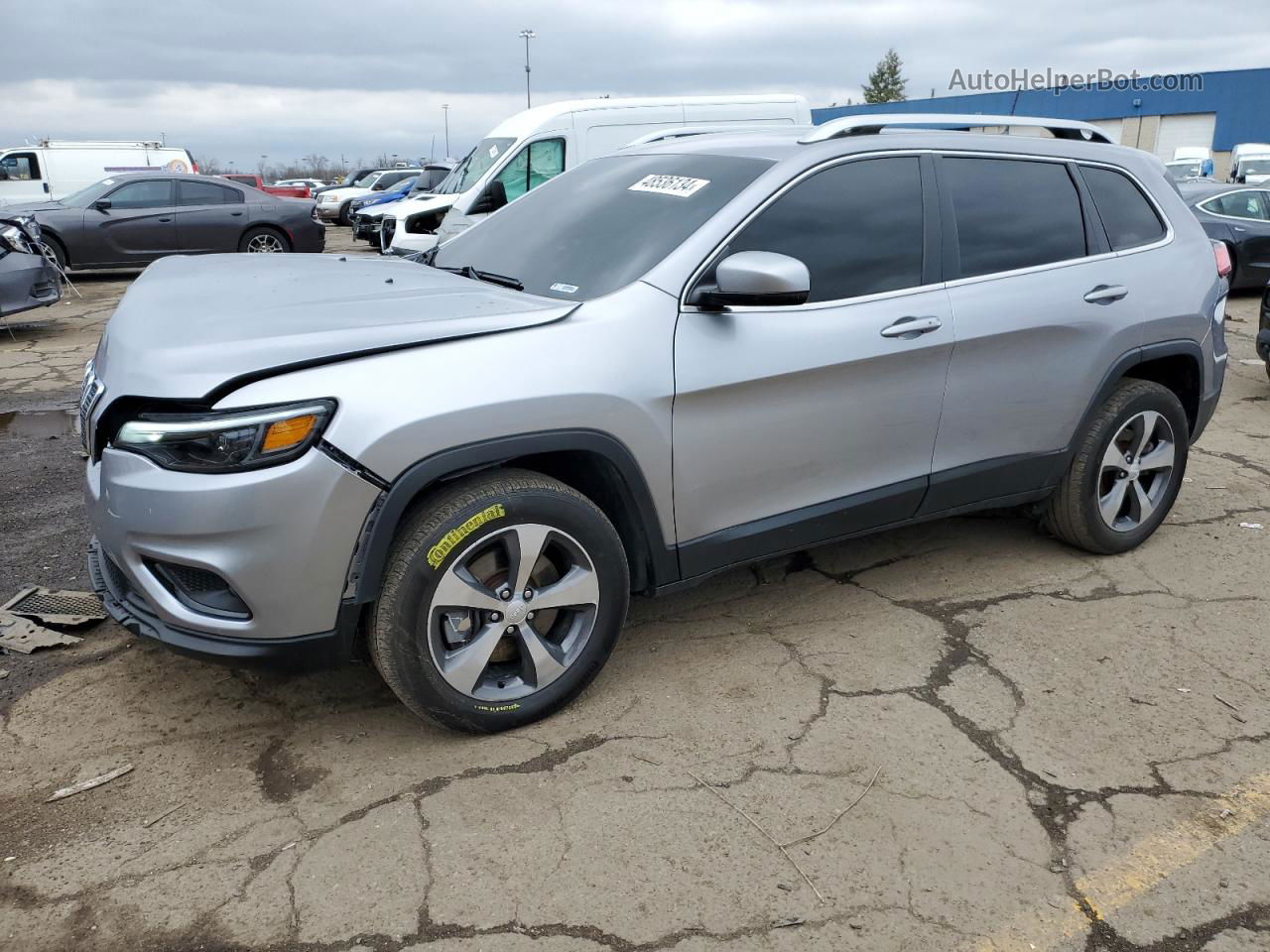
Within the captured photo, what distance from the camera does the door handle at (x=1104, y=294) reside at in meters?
3.91

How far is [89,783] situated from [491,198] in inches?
349

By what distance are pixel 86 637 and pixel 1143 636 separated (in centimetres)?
379

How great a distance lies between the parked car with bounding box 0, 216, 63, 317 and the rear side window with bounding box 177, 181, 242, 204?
5210 mm

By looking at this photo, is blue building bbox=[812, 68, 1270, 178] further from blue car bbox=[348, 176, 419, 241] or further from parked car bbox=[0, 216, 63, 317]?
parked car bbox=[0, 216, 63, 317]

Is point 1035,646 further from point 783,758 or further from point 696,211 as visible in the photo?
point 696,211

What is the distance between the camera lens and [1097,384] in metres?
4.00

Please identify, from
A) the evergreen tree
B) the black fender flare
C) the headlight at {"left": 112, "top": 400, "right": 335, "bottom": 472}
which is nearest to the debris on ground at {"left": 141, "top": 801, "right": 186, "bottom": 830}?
the black fender flare

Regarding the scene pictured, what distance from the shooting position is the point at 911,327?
3447mm

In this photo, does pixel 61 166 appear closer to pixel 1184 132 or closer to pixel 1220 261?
pixel 1220 261

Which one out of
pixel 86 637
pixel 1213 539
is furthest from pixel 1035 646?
pixel 86 637

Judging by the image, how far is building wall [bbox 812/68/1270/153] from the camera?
127 ft

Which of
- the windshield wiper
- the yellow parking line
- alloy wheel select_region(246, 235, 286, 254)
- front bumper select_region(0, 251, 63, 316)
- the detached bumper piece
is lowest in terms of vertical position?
alloy wheel select_region(246, 235, 286, 254)

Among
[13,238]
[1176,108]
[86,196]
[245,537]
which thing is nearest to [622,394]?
[245,537]

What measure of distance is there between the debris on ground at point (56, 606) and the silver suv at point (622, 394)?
895 millimetres
